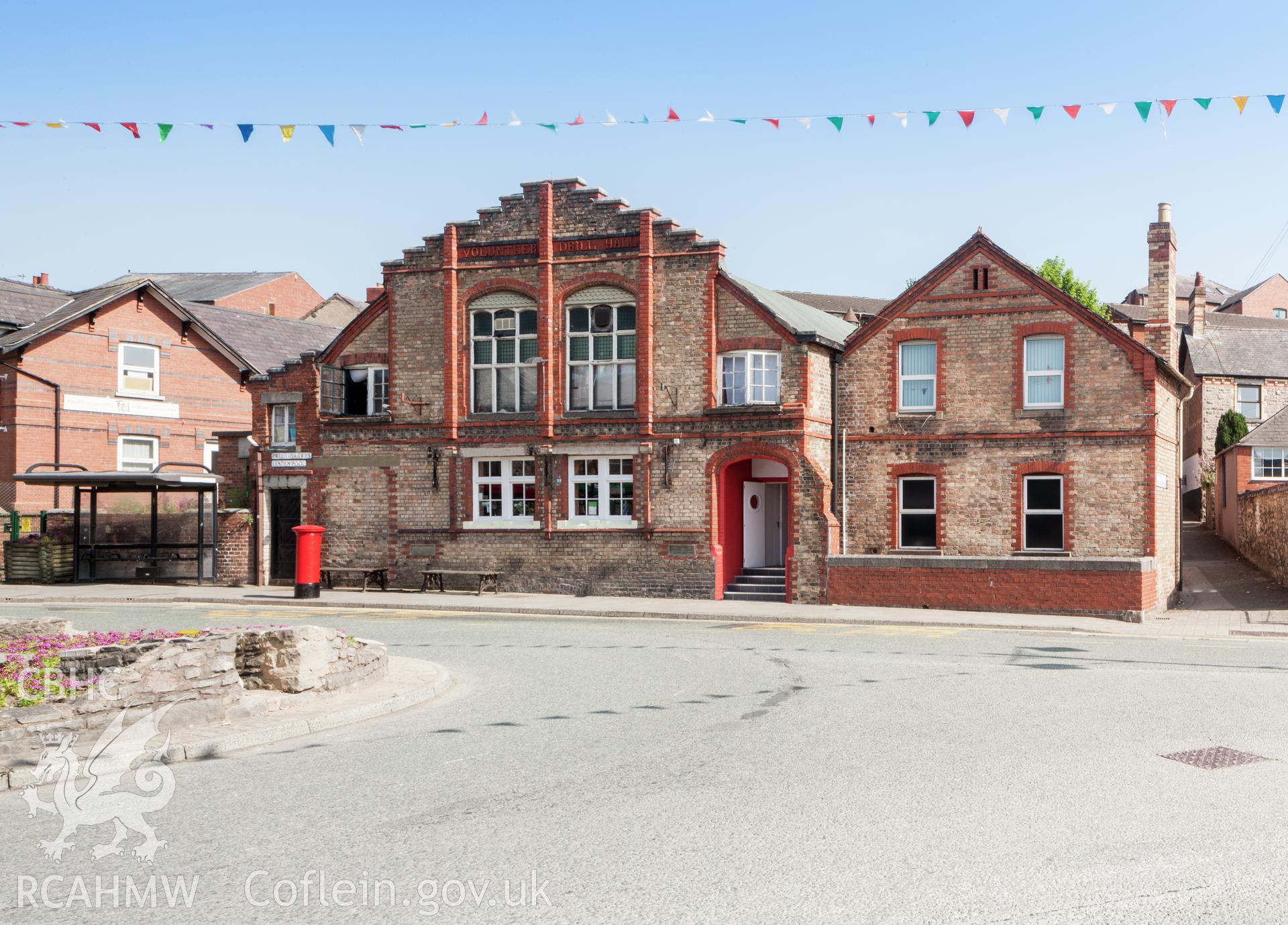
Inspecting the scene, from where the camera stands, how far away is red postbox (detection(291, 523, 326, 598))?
27500mm

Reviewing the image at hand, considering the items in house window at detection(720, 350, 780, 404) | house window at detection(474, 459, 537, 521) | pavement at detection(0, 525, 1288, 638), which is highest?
house window at detection(720, 350, 780, 404)

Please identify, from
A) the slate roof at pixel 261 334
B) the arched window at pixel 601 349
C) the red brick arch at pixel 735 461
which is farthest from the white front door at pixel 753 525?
the slate roof at pixel 261 334

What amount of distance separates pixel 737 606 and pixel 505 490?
269 inches

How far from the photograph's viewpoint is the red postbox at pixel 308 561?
2750 cm

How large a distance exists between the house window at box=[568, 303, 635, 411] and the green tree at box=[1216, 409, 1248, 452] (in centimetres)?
3436

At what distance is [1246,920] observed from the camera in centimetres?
568

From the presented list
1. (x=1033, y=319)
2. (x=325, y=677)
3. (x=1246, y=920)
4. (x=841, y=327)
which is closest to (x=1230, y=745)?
(x=1246, y=920)

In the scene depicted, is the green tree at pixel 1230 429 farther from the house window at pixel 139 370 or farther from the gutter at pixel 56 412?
the gutter at pixel 56 412

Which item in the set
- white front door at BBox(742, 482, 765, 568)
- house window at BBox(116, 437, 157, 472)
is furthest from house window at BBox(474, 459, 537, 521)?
house window at BBox(116, 437, 157, 472)

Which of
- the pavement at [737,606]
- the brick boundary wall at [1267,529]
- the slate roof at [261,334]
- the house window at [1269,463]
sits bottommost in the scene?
the pavement at [737,606]

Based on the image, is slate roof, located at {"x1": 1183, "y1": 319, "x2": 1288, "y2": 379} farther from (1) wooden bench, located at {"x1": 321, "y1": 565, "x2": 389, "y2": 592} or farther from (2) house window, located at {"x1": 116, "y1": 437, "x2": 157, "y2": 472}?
(2) house window, located at {"x1": 116, "y1": 437, "x2": 157, "y2": 472}

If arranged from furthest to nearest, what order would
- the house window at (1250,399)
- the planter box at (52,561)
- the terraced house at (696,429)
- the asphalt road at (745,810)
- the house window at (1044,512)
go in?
the house window at (1250,399), the planter box at (52,561), the house window at (1044,512), the terraced house at (696,429), the asphalt road at (745,810)

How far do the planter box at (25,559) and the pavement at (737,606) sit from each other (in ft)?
2.52

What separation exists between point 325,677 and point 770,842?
6.60 meters
